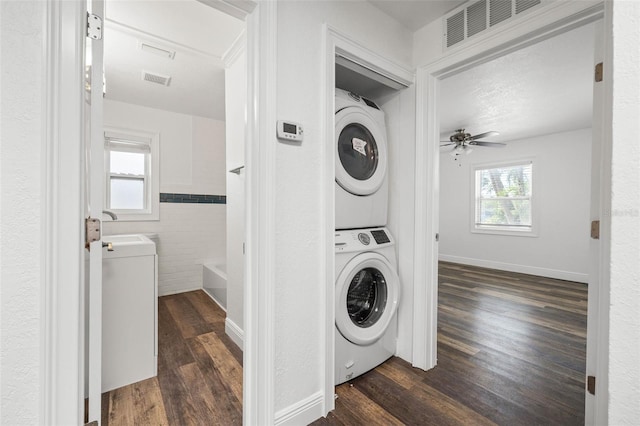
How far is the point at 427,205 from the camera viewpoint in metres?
1.88

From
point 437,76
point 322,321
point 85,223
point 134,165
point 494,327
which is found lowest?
point 494,327

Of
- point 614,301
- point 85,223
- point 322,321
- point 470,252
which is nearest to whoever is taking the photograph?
point 614,301

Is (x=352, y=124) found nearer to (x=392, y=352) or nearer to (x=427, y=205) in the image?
(x=427, y=205)

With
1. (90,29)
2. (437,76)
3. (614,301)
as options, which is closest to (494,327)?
(437,76)

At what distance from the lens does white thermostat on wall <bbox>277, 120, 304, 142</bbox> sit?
1.31 metres

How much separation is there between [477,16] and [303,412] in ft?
8.01

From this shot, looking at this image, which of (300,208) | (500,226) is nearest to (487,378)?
(300,208)

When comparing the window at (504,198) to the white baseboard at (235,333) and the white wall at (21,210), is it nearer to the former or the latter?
the white baseboard at (235,333)

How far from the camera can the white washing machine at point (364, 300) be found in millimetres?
1664

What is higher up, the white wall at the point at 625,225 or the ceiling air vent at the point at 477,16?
the ceiling air vent at the point at 477,16

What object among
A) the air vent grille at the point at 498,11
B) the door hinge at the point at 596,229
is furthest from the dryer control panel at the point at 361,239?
the air vent grille at the point at 498,11

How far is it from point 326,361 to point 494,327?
6.53 feet

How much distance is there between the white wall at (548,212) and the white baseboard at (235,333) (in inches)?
192

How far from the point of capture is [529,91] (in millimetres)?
2928
